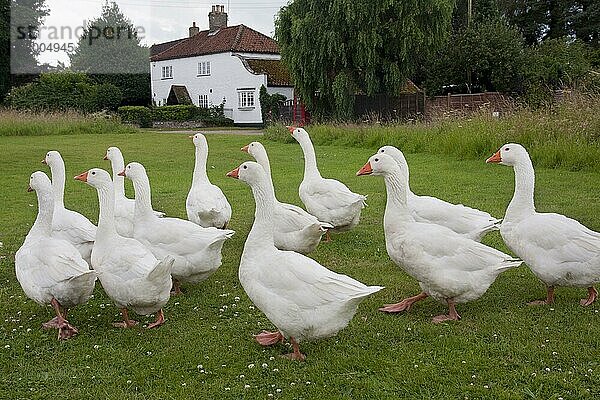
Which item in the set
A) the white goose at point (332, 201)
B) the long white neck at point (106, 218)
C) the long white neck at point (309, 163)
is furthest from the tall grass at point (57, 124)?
the long white neck at point (106, 218)

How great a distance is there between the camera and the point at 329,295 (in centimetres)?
474

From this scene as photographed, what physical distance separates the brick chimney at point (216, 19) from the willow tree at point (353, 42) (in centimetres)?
2706

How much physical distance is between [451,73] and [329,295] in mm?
37597

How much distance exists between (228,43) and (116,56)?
22.0 meters

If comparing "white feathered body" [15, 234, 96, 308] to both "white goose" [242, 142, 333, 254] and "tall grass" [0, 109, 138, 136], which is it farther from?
"tall grass" [0, 109, 138, 136]

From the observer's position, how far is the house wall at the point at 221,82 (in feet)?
160

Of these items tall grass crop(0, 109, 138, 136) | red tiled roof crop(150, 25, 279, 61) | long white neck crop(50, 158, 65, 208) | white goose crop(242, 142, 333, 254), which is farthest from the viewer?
red tiled roof crop(150, 25, 279, 61)

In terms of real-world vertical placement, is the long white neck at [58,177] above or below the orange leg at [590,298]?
above

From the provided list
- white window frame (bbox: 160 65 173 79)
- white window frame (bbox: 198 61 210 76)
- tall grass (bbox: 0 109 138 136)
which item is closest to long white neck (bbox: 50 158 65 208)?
tall grass (bbox: 0 109 138 136)

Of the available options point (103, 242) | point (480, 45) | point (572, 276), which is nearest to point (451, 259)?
point (572, 276)

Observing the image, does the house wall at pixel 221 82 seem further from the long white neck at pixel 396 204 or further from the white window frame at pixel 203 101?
the long white neck at pixel 396 204

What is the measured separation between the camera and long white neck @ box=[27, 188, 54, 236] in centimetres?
608

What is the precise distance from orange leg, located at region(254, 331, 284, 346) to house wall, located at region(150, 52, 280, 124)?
4308 centimetres

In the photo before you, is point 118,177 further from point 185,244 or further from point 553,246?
point 553,246
